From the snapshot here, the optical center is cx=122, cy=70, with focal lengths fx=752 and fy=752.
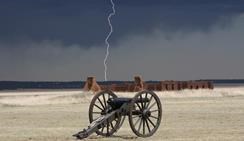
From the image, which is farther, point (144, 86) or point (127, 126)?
point (144, 86)

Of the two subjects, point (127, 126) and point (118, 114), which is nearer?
point (118, 114)

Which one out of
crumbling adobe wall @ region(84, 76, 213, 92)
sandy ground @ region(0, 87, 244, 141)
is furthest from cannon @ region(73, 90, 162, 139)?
crumbling adobe wall @ region(84, 76, 213, 92)

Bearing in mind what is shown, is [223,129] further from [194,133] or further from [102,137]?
[102,137]

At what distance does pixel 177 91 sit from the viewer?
6025cm

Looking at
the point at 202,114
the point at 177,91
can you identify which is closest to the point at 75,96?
the point at 177,91

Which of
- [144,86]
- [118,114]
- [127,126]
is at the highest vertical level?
[144,86]

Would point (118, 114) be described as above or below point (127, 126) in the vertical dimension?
above

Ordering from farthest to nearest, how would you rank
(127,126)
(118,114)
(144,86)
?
(144,86), (127,126), (118,114)

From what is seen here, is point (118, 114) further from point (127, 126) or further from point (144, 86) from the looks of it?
point (144, 86)

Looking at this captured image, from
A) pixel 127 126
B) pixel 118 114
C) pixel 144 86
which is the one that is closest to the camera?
pixel 118 114

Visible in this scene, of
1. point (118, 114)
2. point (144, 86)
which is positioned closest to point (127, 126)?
point (118, 114)

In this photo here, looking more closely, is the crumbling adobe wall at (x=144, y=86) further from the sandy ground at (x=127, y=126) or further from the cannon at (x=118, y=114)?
the cannon at (x=118, y=114)

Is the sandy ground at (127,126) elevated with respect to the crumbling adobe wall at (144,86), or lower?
lower

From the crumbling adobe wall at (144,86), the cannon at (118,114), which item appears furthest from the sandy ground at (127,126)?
the crumbling adobe wall at (144,86)
